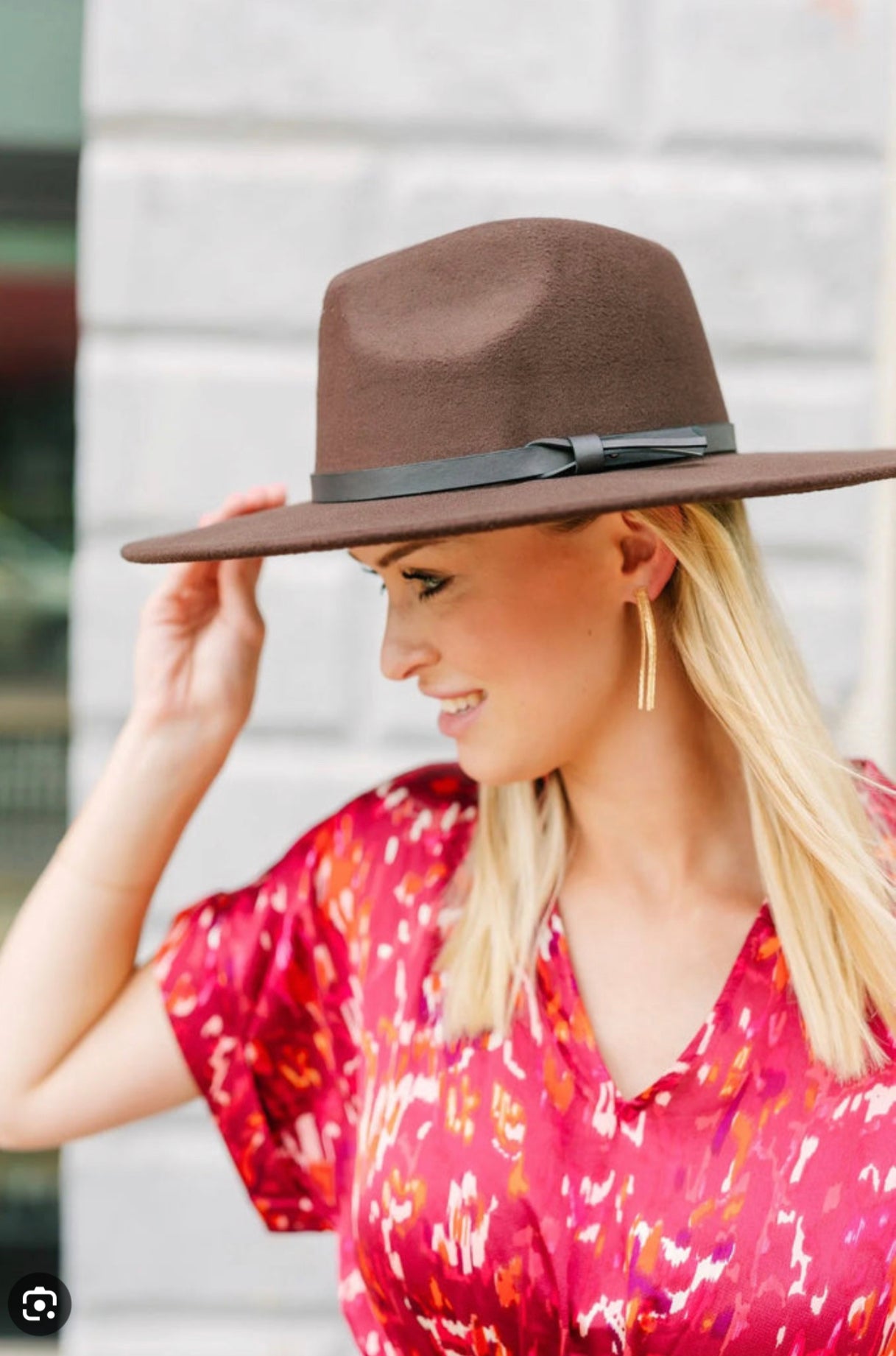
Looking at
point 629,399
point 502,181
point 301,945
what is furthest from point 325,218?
point 301,945

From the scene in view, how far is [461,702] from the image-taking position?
1168 mm

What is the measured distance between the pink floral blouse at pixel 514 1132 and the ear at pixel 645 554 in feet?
1.10

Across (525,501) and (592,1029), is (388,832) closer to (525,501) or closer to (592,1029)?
(592,1029)

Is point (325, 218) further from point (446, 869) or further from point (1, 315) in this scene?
point (446, 869)

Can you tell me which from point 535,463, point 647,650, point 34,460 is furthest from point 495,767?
point 34,460

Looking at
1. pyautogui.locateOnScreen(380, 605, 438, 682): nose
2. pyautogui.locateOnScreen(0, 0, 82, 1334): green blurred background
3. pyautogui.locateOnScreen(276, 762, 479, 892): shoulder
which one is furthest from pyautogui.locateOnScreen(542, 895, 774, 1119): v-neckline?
pyautogui.locateOnScreen(0, 0, 82, 1334): green blurred background

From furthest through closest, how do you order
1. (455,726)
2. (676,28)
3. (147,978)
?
1. (676,28)
2. (147,978)
3. (455,726)

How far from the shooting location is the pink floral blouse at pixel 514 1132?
107 centimetres

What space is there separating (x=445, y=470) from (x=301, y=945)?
0.57 m

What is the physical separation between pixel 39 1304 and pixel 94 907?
107 cm

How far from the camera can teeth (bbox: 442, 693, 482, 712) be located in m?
1.16

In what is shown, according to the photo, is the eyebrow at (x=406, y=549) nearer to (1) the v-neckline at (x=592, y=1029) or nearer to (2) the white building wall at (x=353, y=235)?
(1) the v-neckline at (x=592, y=1029)

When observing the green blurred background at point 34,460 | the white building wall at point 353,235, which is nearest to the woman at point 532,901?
the white building wall at point 353,235

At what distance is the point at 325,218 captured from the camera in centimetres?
183
